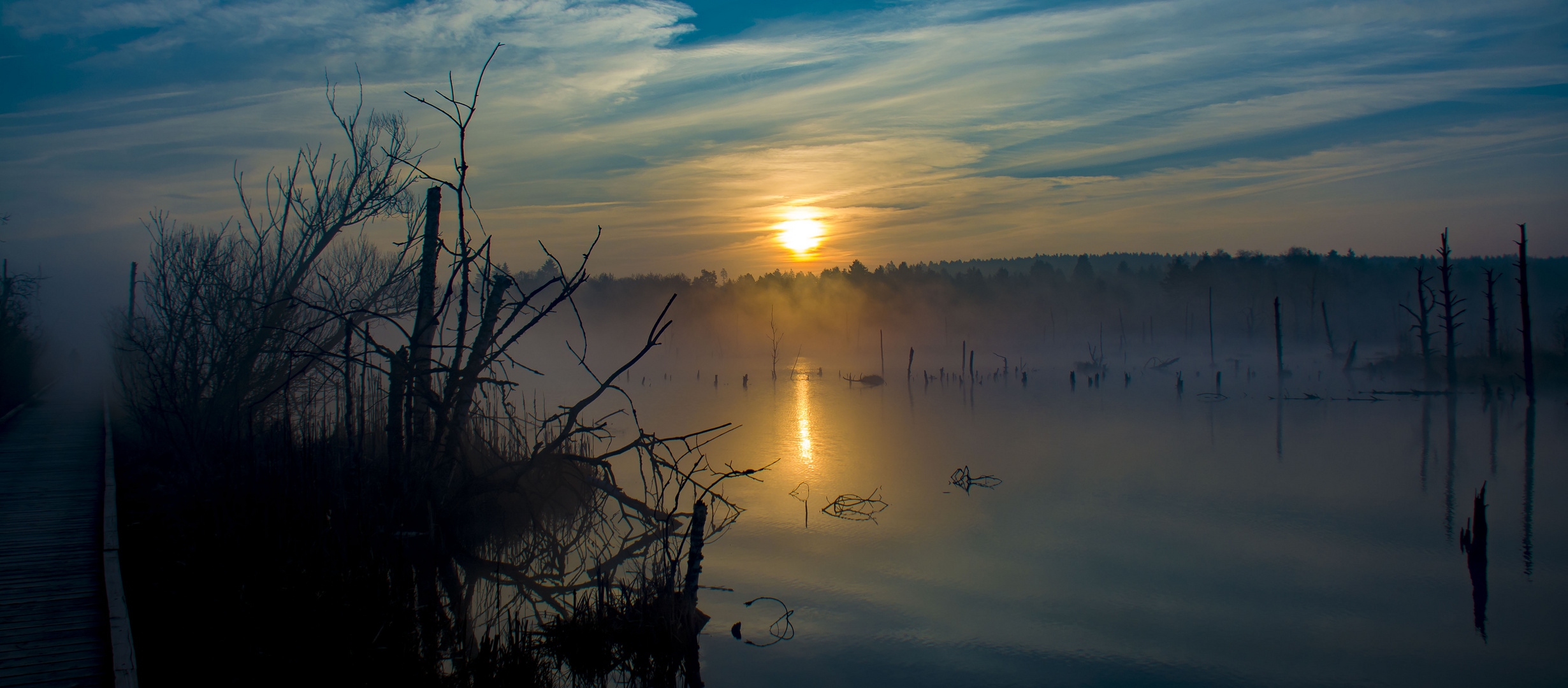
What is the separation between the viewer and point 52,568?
20.4 feet

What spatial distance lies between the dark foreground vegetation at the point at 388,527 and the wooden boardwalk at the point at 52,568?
336 mm

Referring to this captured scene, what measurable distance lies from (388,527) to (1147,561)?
Result: 9.73 meters

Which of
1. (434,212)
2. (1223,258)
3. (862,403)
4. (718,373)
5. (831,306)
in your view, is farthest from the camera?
(831,306)

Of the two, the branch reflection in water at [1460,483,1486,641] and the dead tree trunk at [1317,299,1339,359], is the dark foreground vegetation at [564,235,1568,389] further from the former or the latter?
the branch reflection in water at [1460,483,1486,641]

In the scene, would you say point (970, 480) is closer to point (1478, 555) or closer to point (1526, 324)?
point (1478, 555)

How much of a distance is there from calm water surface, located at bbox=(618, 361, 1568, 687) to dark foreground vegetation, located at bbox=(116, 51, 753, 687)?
3.87 ft

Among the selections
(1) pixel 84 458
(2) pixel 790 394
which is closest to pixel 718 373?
(2) pixel 790 394

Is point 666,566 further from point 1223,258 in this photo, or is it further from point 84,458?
point 1223,258

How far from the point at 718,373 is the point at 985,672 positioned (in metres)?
46.7

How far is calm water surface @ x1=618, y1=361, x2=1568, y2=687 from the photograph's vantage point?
25.0ft

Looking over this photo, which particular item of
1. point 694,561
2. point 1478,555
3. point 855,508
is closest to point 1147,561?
point 1478,555

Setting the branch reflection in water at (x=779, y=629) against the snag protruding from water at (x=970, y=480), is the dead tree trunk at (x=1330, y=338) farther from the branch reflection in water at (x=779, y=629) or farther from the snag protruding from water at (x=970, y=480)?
the branch reflection in water at (x=779, y=629)

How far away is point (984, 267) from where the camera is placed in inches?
6722

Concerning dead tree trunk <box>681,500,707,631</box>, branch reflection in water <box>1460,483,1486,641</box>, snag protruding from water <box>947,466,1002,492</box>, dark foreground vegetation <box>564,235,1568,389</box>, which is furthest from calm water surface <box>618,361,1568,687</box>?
dark foreground vegetation <box>564,235,1568,389</box>
